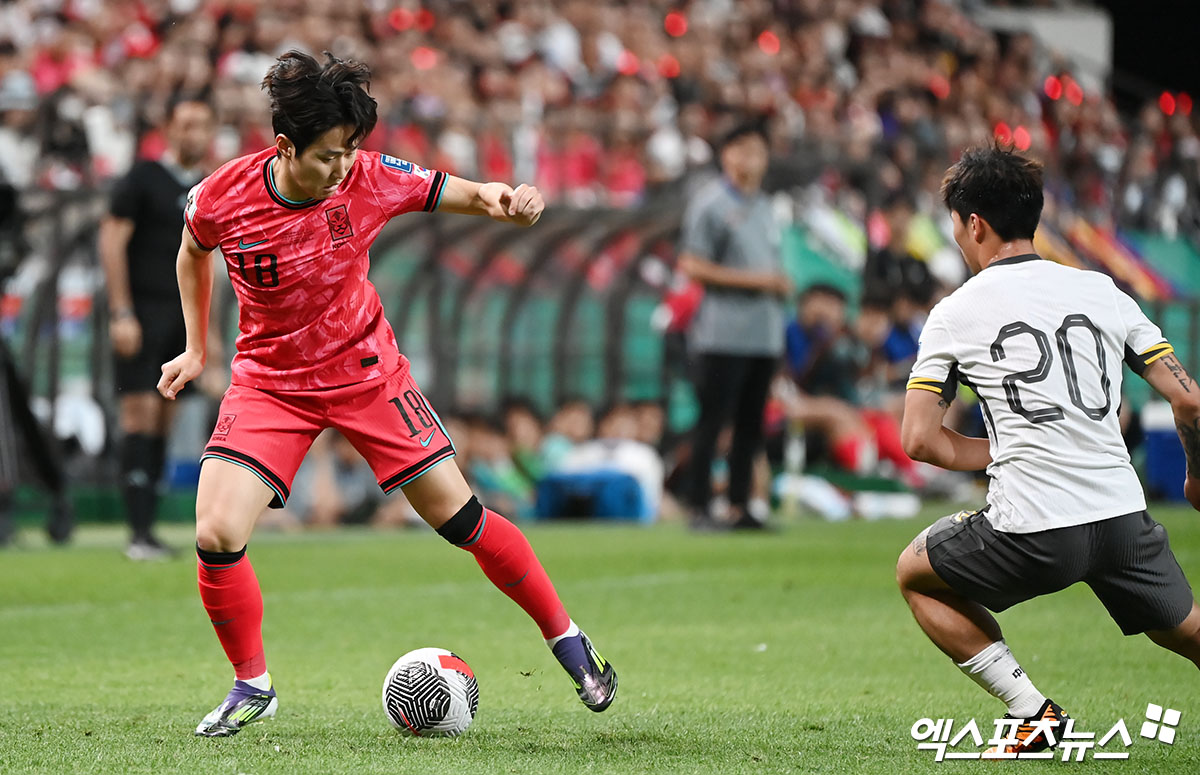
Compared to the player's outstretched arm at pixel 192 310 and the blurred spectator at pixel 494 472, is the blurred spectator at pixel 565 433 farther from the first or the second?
the player's outstretched arm at pixel 192 310

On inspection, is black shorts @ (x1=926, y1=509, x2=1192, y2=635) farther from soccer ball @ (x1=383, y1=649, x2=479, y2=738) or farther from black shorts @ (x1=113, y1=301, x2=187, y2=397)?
black shorts @ (x1=113, y1=301, x2=187, y2=397)

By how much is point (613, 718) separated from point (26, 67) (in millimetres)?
13147

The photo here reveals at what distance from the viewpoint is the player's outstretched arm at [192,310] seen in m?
4.83

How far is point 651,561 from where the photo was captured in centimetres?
960

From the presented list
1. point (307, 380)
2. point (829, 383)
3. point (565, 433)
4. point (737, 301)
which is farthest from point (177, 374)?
point (829, 383)

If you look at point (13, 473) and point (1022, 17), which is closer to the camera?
point (13, 473)

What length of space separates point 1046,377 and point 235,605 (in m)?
2.27

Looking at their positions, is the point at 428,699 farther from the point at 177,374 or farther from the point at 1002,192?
the point at 1002,192

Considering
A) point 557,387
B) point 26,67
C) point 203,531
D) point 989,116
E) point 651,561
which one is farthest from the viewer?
point 989,116

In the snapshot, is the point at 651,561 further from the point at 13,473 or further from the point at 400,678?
the point at 400,678

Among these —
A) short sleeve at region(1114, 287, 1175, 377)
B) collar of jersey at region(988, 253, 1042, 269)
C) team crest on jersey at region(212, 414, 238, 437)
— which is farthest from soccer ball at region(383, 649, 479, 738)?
short sleeve at region(1114, 287, 1175, 377)

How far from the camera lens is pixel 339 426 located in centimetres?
480

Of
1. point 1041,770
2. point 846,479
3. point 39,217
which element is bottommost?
point 846,479

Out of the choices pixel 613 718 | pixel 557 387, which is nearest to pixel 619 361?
pixel 557 387
